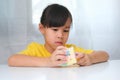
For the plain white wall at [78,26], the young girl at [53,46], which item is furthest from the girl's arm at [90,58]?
the plain white wall at [78,26]

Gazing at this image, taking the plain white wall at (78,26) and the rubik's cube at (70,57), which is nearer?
the rubik's cube at (70,57)

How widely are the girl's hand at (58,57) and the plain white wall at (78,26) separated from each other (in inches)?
38.4

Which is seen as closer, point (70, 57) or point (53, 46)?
point (70, 57)

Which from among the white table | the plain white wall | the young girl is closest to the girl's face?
the young girl

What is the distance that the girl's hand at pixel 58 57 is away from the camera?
72cm

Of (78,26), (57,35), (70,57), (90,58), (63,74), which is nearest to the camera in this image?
(63,74)

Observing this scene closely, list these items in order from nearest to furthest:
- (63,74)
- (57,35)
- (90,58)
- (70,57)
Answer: (63,74)
(70,57)
(90,58)
(57,35)

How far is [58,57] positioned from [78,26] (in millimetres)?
1009

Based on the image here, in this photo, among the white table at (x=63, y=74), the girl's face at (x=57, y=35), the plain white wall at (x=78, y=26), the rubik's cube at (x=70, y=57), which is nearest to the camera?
the white table at (x=63, y=74)

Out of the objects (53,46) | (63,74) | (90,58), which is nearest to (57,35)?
(53,46)

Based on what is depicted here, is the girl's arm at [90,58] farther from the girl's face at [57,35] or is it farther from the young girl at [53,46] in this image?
the girl's face at [57,35]

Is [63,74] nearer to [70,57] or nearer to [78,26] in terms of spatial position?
[70,57]

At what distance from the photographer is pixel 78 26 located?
5.60 ft

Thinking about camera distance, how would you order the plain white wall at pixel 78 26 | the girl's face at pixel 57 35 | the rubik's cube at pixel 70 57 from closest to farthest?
the rubik's cube at pixel 70 57, the girl's face at pixel 57 35, the plain white wall at pixel 78 26
